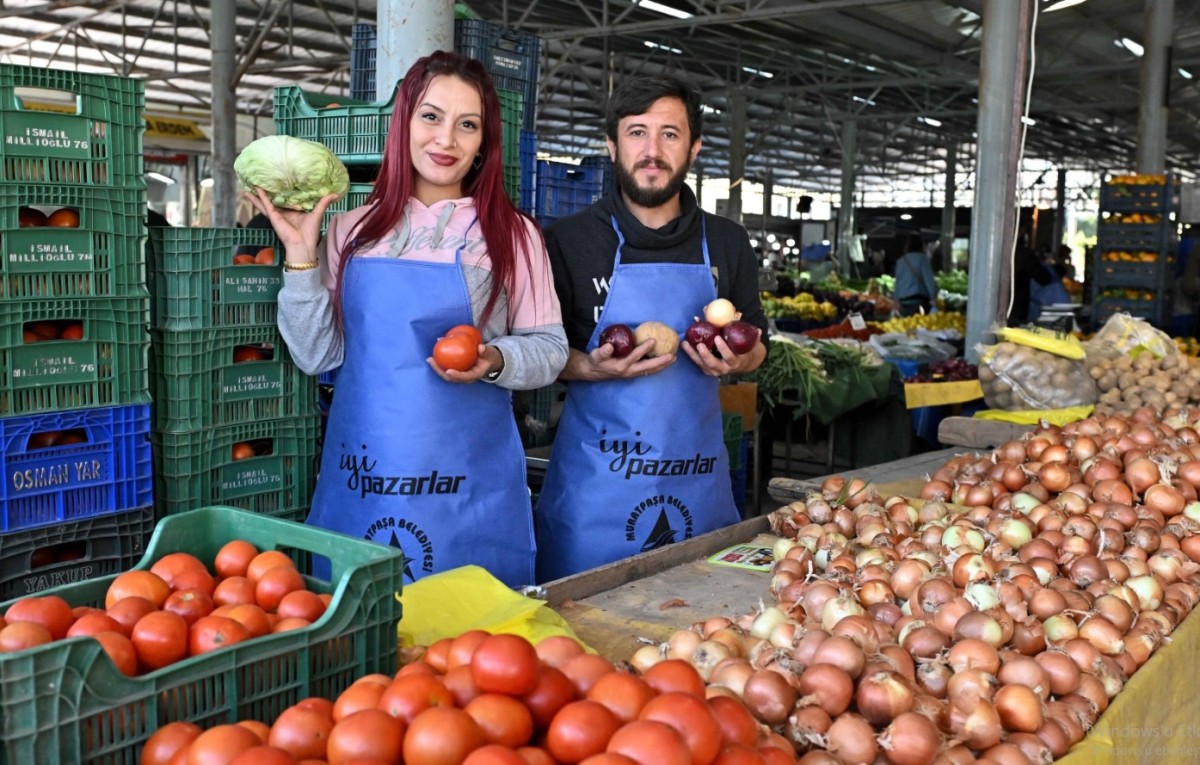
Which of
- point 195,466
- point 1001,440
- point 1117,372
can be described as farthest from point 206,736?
point 1117,372

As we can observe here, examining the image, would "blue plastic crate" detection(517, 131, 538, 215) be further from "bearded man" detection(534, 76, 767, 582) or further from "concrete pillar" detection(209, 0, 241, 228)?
"concrete pillar" detection(209, 0, 241, 228)

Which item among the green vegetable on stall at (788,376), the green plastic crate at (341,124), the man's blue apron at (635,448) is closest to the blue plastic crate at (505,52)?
the green plastic crate at (341,124)

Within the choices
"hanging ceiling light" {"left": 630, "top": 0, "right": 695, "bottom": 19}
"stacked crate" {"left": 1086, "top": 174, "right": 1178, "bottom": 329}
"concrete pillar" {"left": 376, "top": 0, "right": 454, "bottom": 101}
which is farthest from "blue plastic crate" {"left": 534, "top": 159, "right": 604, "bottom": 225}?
"hanging ceiling light" {"left": 630, "top": 0, "right": 695, "bottom": 19}

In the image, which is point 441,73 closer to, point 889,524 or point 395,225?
point 395,225

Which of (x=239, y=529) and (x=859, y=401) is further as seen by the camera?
(x=859, y=401)

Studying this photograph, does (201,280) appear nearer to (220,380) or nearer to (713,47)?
(220,380)

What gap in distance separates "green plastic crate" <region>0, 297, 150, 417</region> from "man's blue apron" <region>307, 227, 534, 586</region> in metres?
0.51

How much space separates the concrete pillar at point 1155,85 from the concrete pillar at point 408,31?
1132 centimetres

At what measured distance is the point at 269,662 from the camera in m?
1.56

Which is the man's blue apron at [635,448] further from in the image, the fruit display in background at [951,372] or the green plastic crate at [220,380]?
the fruit display in background at [951,372]

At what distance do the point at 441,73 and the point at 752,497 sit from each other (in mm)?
5845

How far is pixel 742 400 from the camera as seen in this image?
6586 millimetres

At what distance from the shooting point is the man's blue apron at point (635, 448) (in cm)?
325

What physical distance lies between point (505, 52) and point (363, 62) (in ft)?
2.16
